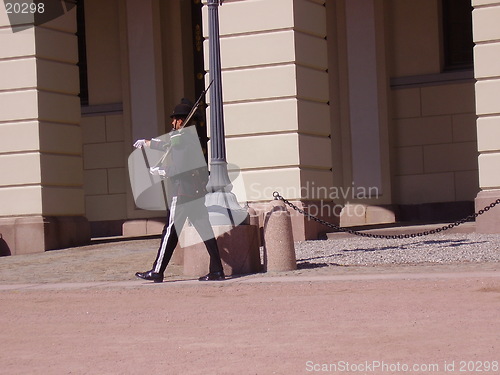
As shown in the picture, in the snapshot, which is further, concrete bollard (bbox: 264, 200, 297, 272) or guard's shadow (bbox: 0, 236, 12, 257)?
guard's shadow (bbox: 0, 236, 12, 257)

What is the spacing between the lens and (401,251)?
14430mm

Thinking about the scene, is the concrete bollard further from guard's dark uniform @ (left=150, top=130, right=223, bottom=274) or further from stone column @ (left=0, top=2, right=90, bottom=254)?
stone column @ (left=0, top=2, right=90, bottom=254)

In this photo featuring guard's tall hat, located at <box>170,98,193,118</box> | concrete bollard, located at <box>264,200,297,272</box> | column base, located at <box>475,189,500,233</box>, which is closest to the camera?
guard's tall hat, located at <box>170,98,193,118</box>

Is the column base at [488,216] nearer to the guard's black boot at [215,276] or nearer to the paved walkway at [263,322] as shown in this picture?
the paved walkway at [263,322]

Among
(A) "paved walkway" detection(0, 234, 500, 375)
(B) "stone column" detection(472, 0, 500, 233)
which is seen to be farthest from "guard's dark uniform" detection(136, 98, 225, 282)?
(B) "stone column" detection(472, 0, 500, 233)

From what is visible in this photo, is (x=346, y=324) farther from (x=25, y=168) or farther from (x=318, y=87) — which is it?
(x=25, y=168)

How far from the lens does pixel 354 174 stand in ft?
69.0

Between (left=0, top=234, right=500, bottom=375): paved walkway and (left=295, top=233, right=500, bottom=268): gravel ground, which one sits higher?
(left=295, top=233, right=500, bottom=268): gravel ground

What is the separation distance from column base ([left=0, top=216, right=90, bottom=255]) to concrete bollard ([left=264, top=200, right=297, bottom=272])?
5970 millimetres

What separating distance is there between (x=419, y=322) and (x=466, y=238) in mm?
6963

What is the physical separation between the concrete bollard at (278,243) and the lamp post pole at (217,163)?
1.33 ft

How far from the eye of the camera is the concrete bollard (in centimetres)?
1313

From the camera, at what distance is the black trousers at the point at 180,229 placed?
41.5 feet

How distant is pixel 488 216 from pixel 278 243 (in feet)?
14.4
